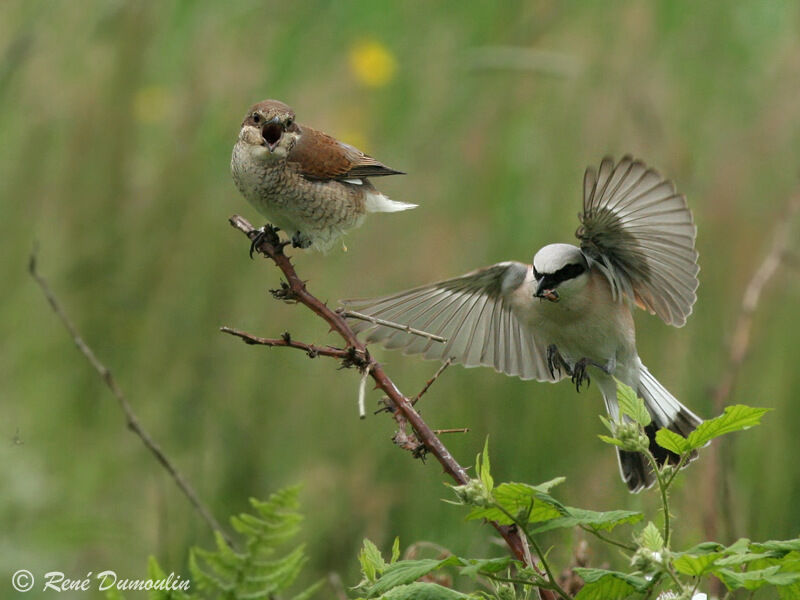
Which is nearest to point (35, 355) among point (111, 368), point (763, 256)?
point (111, 368)

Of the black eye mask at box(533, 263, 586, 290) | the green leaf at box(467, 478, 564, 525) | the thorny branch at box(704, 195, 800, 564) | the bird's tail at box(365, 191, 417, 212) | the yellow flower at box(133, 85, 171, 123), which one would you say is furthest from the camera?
the yellow flower at box(133, 85, 171, 123)

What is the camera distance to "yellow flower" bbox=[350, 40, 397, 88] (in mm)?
5582

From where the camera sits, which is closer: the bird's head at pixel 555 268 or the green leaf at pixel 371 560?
the green leaf at pixel 371 560

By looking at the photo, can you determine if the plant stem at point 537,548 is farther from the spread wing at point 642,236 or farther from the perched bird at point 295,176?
the perched bird at point 295,176

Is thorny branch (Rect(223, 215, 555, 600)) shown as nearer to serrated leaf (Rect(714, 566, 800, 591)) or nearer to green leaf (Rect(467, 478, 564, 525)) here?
green leaf (Rect(467, 478, 564, 525))

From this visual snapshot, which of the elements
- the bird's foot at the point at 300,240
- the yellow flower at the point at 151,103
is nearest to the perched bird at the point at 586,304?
the bird's foot at the point at 300,240

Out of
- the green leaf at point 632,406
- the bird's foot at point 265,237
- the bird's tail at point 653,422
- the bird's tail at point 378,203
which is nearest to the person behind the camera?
the green leaf at point 632,406

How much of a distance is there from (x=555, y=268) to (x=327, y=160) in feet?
3.61

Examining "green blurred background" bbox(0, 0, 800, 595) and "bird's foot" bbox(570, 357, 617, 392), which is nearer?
"bird's foot" bbox(570, 357, 617, 392)

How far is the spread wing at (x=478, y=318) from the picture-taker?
324 cm

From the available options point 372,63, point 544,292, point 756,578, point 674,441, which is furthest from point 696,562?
point 372,63

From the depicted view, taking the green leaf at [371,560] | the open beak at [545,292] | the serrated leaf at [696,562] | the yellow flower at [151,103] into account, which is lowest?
the serrated leaf at [696,562]

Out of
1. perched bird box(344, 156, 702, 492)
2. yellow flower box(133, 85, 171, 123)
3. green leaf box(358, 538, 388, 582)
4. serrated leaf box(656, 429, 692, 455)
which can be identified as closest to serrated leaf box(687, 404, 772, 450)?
serrated leaf box(656, 429, 692, 455)

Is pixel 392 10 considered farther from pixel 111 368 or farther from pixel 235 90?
pixel 111 368
